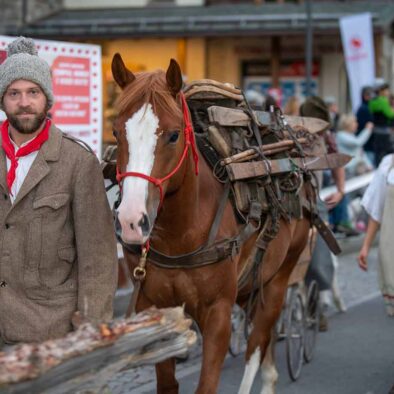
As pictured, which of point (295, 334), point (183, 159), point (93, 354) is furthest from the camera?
point (295, 334)

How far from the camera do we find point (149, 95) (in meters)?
5.04

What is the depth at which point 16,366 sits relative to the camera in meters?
3.35

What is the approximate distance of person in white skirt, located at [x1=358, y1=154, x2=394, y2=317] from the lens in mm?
7031

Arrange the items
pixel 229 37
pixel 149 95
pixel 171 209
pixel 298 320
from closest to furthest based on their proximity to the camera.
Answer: pixel 149 95
pixel 171 209
pixel 298 320
pixel 229 37

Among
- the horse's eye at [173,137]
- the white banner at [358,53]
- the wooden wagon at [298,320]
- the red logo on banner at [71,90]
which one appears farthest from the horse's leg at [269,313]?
the white banner at [358,53]

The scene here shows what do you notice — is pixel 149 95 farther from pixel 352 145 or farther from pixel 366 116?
pixel 366 116

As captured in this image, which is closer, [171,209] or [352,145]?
[171,209]

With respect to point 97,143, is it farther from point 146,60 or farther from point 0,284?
point 146,60

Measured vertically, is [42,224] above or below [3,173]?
below

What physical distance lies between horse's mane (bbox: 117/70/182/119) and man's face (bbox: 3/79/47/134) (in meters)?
0.65

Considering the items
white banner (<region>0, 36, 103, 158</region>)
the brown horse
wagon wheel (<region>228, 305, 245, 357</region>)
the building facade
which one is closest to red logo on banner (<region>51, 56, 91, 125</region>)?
white banner (<region>0, 36, 103, 158</region>)

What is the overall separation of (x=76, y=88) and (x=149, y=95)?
15.8 ft

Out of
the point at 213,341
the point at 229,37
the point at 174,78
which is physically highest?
the point at 229,37

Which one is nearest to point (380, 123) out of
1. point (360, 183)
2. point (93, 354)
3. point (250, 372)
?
point (360, 183)
